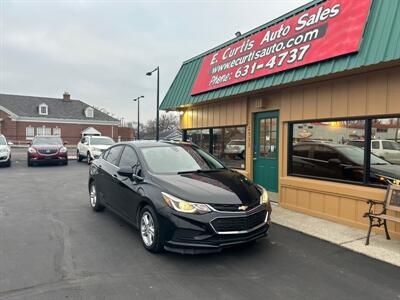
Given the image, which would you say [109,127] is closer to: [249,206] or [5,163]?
[5,163]

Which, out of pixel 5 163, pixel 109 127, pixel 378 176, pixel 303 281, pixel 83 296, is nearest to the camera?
pixel 83 296

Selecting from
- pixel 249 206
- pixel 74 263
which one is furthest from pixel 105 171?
pixel 249 206

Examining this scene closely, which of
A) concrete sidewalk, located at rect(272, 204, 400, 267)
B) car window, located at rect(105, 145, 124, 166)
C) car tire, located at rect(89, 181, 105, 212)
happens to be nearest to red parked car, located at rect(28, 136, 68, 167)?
car tire, located at rect(89, 181, 105, 212)

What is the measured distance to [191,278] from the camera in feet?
13.2

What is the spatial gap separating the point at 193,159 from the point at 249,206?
1741 millimetres

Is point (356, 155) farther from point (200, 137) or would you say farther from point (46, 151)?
point (46, 151)

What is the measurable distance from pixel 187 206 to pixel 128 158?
2171mm

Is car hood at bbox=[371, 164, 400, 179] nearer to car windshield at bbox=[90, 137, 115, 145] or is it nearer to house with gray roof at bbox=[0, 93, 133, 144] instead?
car windshield at bbox=[90, 137, 115, 145]

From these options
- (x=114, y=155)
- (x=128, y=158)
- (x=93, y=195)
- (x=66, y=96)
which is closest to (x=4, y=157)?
(x=93, y=195)

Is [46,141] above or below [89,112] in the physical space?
below

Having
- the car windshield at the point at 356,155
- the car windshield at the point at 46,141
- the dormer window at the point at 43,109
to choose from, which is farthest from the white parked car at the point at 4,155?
the dormer window at the point at 43,109

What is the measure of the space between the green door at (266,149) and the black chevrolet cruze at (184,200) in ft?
8.47

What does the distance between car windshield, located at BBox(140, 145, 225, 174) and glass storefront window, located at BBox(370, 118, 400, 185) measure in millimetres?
2732

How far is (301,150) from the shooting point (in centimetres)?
754
